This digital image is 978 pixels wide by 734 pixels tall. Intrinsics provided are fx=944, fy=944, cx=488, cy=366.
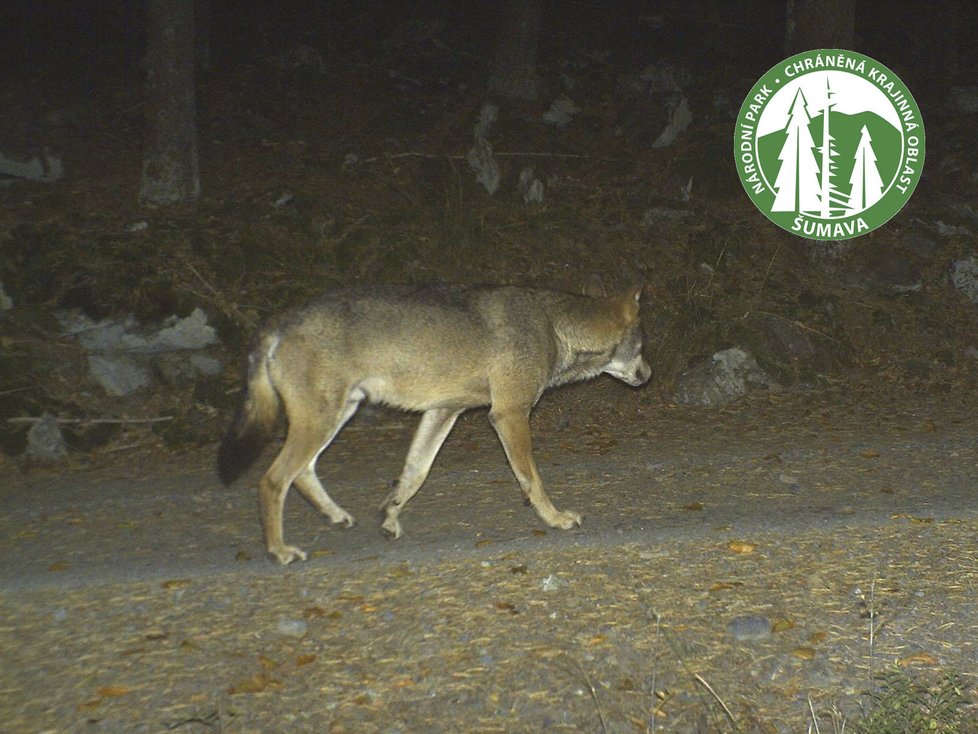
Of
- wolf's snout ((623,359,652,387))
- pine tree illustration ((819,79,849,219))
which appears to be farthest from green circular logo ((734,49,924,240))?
wolf's snout ((623,359,652,387))

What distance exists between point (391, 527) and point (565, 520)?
1232 millimetres

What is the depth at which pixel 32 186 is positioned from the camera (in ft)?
44.1

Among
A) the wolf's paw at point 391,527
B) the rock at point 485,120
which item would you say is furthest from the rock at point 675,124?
the wolf's paw at point 391,527

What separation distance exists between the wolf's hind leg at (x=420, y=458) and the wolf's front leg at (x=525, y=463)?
1.55 feet

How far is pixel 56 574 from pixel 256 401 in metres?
1.67

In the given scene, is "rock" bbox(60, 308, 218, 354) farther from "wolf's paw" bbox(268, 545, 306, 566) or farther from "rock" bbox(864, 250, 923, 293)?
"rock" bbox(864, 250, 923, 293)

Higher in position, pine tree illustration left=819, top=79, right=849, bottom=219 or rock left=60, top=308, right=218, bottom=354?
pine tree illustration left=819, top=79, right=849, bottom=219

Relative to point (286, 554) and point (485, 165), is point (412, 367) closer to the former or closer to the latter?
point (286, 554)

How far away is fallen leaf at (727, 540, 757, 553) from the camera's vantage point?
6.02 metres

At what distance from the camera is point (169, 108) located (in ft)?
41.9

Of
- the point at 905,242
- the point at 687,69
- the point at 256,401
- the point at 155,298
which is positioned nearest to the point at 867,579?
the point at 256,401

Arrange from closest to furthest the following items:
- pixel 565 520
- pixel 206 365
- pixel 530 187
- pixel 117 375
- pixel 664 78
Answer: pixel 565 520 → pixel 117 375 → pixel 206 365 → pixel 530 187 → pixel 664 78

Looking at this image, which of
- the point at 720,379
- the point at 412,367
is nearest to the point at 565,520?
the point at 412,367

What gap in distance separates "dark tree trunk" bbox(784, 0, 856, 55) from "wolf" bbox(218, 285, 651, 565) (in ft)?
25.1
